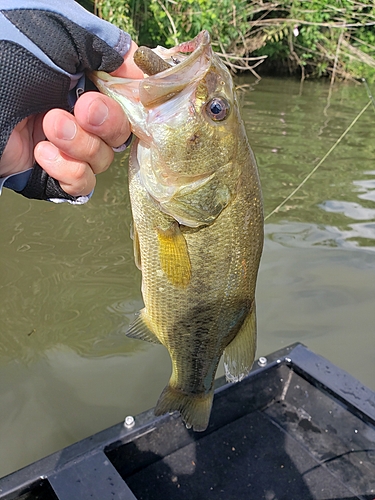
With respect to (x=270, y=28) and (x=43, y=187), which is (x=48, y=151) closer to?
(x=43, y=187)

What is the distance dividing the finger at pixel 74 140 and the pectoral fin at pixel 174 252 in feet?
1.02

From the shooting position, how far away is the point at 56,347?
11.9 ft

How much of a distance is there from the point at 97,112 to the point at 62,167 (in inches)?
10.7

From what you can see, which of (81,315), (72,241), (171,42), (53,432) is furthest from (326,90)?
(53,432)

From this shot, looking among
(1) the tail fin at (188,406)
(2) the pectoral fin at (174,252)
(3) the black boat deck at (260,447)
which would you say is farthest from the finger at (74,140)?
(3) the black boat deck at (260,447)

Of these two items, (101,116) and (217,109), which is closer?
(101,116)

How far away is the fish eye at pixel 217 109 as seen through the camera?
1.46 meters

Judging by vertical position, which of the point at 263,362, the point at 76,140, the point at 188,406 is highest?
the point at 76,140

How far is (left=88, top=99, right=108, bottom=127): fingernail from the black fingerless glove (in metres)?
0.17

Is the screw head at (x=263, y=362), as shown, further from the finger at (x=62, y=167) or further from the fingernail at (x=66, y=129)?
the fingernail at (x=66, y=129)

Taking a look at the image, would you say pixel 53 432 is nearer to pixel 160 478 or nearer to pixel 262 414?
pixel 160 478

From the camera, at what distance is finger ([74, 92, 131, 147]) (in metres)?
1.34

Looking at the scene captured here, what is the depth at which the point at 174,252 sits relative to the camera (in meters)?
1.54

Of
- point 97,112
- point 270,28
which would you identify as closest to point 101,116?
point 97,112
